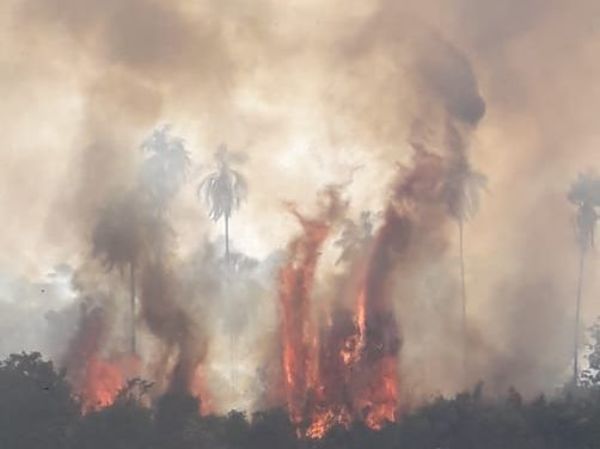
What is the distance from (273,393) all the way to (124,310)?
11997 mm

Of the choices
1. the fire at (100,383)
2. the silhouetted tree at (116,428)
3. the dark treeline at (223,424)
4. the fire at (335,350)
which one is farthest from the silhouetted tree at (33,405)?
the fire at (335,350)

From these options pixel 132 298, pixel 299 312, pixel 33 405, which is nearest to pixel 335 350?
pixel 299 312

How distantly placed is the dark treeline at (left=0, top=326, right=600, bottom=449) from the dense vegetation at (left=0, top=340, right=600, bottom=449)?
5cm

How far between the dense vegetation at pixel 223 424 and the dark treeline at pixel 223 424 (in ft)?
0.17

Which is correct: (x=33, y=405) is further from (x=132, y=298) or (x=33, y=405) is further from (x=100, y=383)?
(x=132, y=298)

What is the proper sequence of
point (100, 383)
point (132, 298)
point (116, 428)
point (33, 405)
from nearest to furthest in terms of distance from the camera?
point (116, 428), point (33, 405), point (100, 383), point (132, 298)

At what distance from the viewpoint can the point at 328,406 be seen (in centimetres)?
7462

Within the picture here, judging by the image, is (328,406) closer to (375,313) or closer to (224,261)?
(375,313)

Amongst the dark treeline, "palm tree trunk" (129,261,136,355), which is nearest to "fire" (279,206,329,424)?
the dark treeline

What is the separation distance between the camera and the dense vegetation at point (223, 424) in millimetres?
66750

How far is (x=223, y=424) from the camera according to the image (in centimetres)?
6975

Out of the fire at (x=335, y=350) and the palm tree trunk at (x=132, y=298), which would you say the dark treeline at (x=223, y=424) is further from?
the palm tree trunk at (x=132, y=298)

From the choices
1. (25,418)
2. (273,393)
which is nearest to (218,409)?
(273,393)

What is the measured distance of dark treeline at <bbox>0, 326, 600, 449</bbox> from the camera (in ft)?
219
